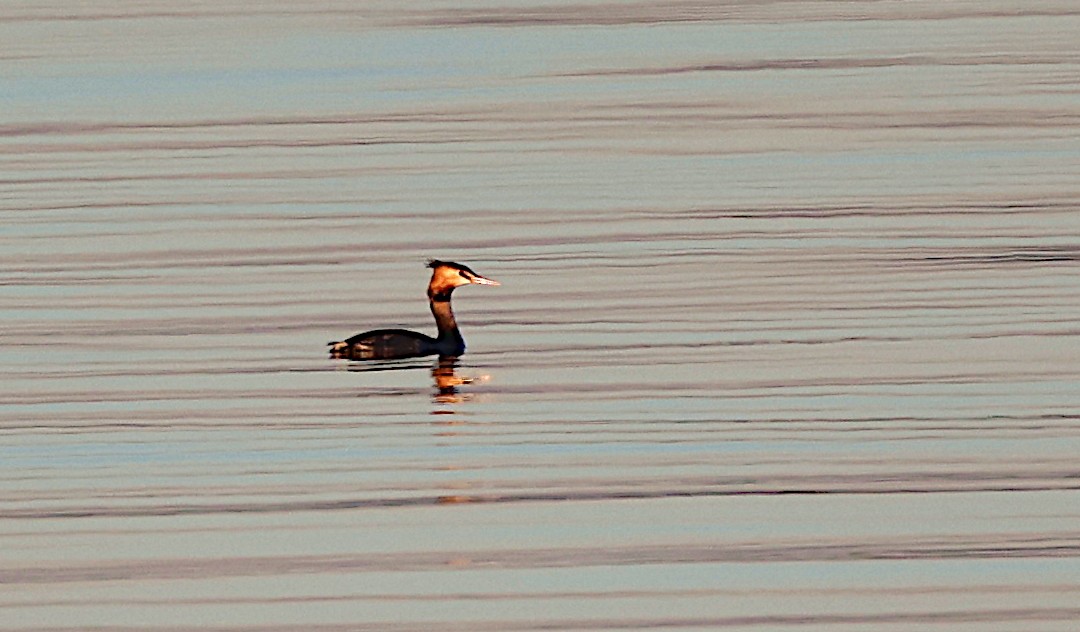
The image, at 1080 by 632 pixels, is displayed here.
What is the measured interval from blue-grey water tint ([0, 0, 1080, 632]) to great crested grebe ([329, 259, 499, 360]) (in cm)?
10

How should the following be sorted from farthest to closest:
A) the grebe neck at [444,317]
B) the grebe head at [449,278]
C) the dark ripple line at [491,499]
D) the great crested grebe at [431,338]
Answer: the grebe head at [449,278] < the grebe neck at [444,317] < the great crested grebe at [431,338] < the dark ripple line at [491,499]

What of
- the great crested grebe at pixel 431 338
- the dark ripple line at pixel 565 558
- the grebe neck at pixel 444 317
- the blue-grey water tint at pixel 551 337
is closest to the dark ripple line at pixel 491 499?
the blue-grey water tint at pixel 551 337

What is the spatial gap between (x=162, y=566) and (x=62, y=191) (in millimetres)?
13267

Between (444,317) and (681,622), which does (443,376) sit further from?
(681,622)

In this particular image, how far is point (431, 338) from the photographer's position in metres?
18.5

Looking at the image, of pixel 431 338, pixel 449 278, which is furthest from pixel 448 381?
pixel 449 278

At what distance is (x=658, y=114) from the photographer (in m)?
29.0

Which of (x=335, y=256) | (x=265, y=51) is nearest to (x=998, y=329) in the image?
(x=335, y=256)

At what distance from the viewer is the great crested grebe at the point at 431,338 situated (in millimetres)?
17859

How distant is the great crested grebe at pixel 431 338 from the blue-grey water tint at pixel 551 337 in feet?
0.34

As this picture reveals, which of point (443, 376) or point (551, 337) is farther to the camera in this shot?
point (551, 337)

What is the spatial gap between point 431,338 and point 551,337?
705mm

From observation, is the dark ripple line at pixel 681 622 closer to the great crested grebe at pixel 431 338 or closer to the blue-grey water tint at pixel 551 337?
the blue-grey water tint at pixel 551 337

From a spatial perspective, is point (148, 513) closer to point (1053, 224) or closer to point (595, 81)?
point (1053, 224)
